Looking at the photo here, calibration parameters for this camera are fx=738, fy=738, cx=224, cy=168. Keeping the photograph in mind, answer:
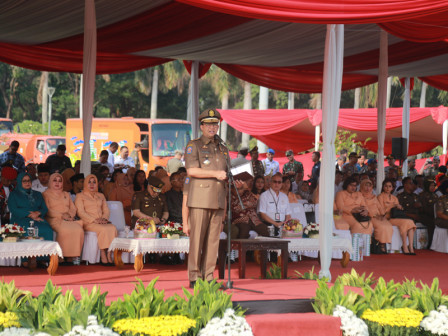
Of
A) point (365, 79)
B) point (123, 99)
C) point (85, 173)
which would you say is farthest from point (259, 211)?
point (123, 99)

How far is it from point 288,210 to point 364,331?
470 centimetres

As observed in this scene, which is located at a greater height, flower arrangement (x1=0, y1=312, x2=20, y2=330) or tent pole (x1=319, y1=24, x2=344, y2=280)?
tent pole (x1=319, y1=24, x2=344, y2=280)

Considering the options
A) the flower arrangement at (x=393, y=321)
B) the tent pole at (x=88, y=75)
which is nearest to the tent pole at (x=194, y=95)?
the tent pole at (x=88, y=75)

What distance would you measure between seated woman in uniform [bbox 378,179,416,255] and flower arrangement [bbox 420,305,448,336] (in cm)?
580

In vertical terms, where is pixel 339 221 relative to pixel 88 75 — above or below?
below

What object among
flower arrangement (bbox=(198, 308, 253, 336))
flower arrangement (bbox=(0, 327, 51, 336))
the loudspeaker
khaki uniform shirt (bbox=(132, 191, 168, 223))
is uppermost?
the loudspeaker

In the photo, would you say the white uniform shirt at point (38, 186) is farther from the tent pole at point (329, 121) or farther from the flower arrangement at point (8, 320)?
the flower arrangement at point (8, 320)

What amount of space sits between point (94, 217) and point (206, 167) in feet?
11.5

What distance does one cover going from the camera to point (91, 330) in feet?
15.7

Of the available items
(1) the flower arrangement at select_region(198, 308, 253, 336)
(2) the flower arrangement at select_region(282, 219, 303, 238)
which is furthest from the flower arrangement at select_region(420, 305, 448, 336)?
(2) the flower arrangement at select_region(282, 219, 303, 238)

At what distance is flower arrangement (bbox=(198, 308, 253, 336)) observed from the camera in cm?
514

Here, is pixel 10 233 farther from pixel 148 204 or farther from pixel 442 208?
pixel 442 208

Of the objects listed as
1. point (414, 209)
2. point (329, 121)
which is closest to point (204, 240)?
point (329, 121)

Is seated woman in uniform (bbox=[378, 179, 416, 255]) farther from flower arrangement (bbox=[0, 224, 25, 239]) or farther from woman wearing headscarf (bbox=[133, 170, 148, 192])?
flower arrangement (bbox=[0, 224, 25, 239])
